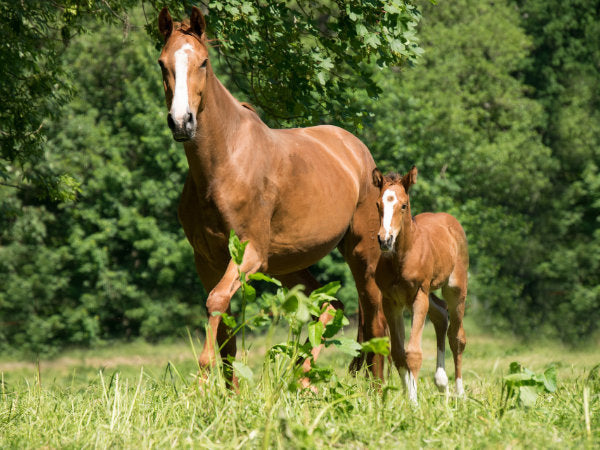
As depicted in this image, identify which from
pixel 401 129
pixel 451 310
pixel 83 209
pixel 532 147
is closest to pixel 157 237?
pixel 83 209

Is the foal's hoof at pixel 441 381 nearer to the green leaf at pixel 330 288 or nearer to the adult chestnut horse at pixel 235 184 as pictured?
the adult chestnut horse at pixel 235 184

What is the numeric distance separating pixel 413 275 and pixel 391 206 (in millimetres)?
684

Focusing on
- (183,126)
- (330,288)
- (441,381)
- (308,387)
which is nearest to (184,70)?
(183,126)

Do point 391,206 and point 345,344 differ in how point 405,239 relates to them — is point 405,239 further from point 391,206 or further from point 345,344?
point 345,344

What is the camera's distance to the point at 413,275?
19.4 ft

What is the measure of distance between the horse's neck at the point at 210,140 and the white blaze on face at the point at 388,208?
1.31 metres

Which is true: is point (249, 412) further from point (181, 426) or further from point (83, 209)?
point (83, 209)

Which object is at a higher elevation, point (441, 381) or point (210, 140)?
point (210, 140)

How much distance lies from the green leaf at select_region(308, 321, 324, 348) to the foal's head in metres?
1.75

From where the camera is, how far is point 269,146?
206 inches

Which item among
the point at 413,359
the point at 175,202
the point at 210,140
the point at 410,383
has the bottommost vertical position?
the point at 175,202

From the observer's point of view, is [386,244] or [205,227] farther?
[386,244]

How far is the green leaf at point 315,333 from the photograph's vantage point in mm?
3637

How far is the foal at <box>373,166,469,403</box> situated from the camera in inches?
219
